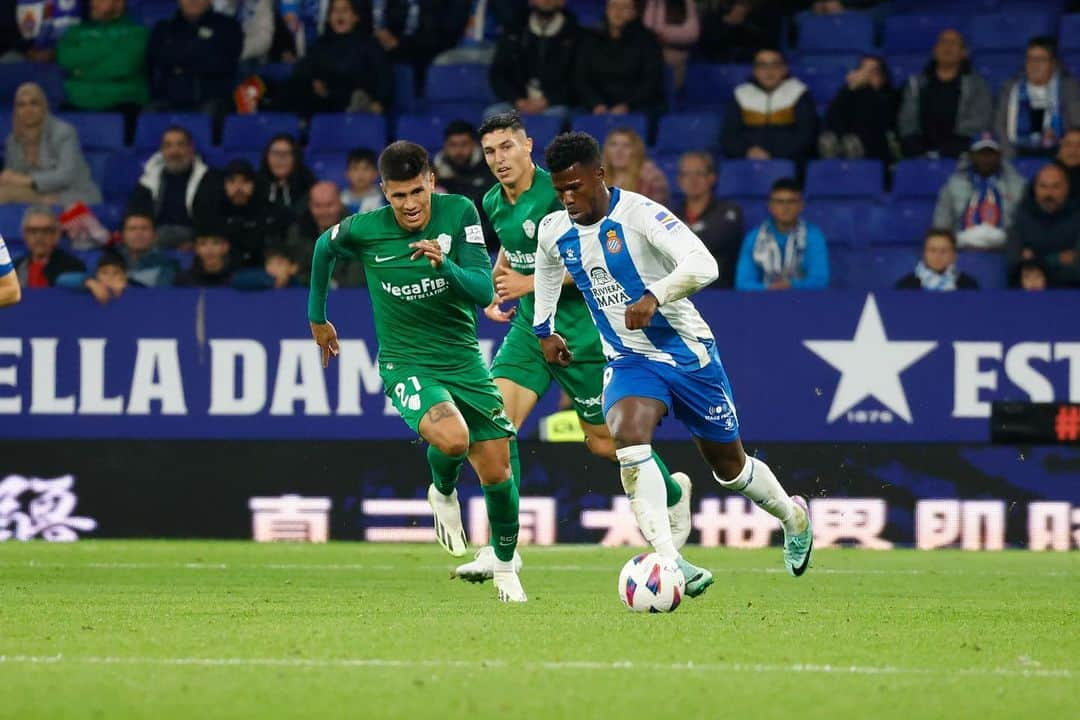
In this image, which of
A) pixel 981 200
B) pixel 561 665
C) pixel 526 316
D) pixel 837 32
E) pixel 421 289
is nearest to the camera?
pixel 561 665

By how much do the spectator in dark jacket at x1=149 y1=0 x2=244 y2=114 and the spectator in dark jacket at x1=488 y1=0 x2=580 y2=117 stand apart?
2.55 meters

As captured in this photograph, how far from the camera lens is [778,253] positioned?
Result: 14492 millimetres

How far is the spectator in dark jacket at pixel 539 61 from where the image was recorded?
668 inches

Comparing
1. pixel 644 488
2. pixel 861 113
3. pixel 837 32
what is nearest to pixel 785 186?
pixel 861 113

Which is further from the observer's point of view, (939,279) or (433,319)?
(939,279)

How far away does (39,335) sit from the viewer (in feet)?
46.2

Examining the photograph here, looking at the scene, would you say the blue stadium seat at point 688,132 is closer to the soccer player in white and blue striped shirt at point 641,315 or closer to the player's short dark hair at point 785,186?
the player's short dark hair at point 785,186

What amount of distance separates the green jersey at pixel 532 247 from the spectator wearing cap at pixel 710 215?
3869 millimetres

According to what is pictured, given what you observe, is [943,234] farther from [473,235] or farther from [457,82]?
[473,235]

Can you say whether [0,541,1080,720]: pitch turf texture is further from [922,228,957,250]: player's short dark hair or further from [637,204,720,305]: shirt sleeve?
[922,228,957,250]: player's short dark hair

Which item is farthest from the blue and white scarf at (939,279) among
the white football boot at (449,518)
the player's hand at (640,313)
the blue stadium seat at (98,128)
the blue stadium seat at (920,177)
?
the blue stadium seat at (98,128)

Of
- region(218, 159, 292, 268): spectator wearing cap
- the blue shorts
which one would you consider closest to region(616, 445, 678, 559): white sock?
the blue shorts

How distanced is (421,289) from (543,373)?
1.61 metres

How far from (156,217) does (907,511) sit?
660 cm
